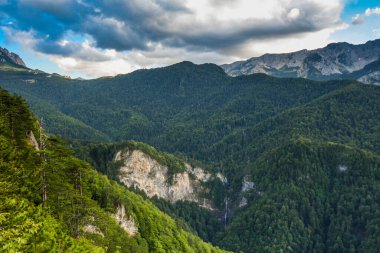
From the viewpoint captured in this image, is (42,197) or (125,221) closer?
(42,197)

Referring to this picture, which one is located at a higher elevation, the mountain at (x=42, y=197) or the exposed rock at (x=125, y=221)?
the mountain at (x=42, y=197)

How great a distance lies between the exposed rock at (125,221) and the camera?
10372 centimetres

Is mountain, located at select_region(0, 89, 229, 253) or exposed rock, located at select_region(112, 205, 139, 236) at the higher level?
mountain, located at select_region(0, 89, 229, 253)

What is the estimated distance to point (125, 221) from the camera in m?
108

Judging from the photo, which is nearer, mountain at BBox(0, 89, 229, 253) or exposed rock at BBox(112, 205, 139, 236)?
mountain at BBox(0, 89, 229, 253)

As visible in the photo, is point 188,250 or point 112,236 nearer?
point 112,236

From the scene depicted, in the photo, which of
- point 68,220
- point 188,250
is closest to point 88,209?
point 68,220

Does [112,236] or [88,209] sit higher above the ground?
[88,209]

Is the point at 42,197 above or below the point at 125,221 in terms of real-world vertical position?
above

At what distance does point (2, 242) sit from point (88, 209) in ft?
88.4

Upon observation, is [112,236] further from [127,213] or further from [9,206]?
[9,206]

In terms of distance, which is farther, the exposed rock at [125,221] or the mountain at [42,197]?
the exposed rock at [125,221]

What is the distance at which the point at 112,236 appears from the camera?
81.8 metres

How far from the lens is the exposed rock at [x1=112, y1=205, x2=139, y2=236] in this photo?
103719 millimetres
